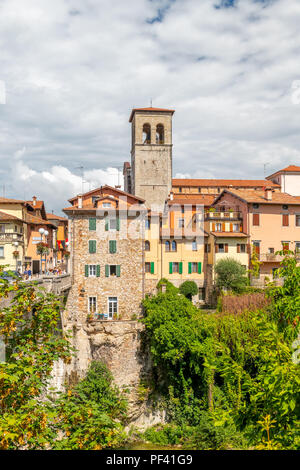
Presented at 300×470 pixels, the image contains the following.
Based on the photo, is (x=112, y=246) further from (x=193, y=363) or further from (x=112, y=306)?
(x=193, y=363)

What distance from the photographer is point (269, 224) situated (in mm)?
43406

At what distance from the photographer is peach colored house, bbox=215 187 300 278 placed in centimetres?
4266

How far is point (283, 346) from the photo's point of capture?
642 cm

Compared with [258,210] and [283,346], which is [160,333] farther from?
[283,346]

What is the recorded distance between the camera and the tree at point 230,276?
127 ft

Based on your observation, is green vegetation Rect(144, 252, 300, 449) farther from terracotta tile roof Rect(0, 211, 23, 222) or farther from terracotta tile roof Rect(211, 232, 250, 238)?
terracotta tile roof Rect(0, 211, 23, 222)

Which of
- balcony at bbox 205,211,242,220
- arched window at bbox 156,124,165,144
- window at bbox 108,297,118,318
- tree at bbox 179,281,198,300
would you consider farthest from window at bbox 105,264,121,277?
arched window at bbox 156,124,165,144

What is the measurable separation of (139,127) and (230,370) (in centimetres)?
6085

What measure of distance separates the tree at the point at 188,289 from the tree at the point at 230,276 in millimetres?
2712

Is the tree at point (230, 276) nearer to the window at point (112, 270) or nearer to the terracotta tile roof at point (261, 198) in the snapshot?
the terracotta tile roof at point (261, 198)

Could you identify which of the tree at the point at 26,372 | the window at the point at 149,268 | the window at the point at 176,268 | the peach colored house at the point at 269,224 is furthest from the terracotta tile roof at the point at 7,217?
the tree at the point at 26,372
